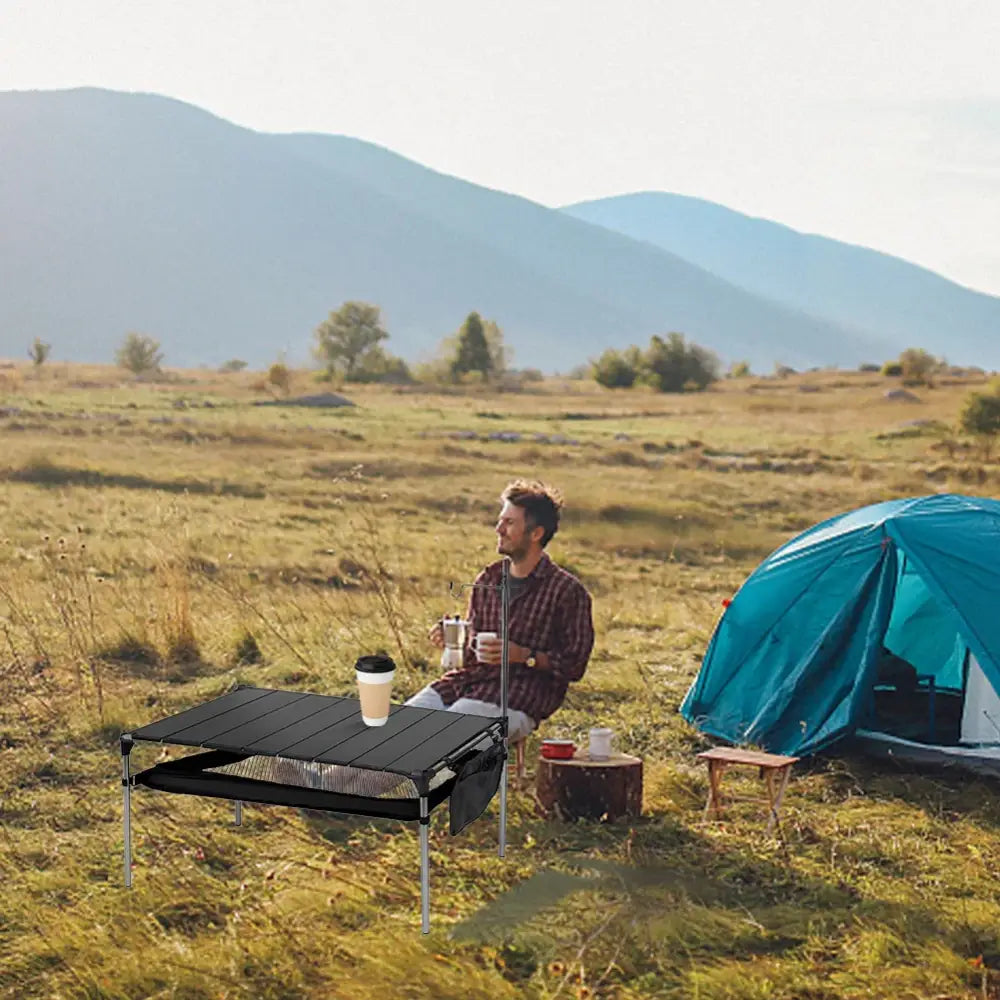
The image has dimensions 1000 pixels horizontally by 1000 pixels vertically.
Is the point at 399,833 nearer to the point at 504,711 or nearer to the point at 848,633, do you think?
the point at 504,711

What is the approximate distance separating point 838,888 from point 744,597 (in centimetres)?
295

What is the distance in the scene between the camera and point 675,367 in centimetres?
7169

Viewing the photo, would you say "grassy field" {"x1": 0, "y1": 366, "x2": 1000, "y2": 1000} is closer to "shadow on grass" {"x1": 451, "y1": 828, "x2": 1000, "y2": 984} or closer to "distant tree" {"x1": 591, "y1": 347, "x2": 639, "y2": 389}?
"shadow on grass" {"x1": 451, "y1": 828, "x2": 1000, "y2": 984}

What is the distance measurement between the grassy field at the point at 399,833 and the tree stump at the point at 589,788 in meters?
0.10

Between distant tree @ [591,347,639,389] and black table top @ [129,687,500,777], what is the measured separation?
68.4 meters

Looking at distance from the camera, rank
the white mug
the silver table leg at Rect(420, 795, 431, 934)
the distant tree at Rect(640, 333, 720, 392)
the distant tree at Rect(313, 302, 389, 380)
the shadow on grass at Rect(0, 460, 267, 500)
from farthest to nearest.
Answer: the distant tree at Rect(313, 302, 389, 380) → the distant tree at Rect(640, 333, 720, 392) → the shadow on grass at Rect(0, 460, 267, 500) → the white mug → the silver table leg at Rect(420, 795, 431, 934)

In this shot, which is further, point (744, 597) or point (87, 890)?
point (744, 597)

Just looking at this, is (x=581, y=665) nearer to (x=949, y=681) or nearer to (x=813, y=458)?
(x=949, y=681)

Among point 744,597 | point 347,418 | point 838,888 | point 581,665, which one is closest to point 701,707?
point 744,597

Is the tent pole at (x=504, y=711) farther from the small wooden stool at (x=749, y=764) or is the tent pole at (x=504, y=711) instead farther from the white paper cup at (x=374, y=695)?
the small wooden stool at (x=749, y=764)

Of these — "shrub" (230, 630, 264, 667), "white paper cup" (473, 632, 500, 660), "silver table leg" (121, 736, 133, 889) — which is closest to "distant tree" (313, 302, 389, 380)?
"shrub" (230, 630, 264, 667)

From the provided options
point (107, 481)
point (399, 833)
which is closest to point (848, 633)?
point (399, 833)

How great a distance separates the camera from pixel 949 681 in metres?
9.66

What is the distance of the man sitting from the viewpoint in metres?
6.84
